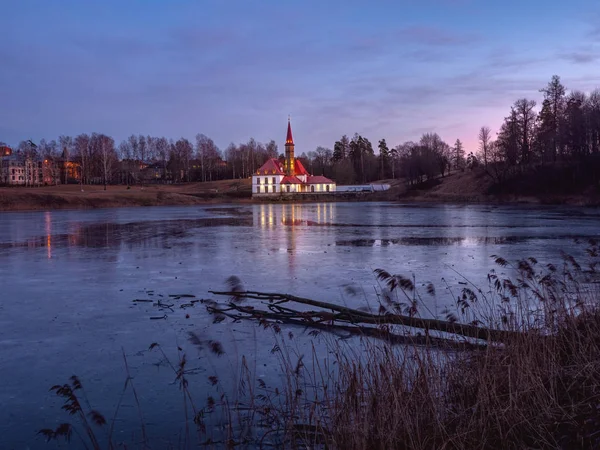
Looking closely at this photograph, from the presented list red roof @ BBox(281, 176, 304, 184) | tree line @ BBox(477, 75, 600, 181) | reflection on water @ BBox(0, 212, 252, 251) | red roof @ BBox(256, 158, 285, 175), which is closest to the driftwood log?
reflection on water @ BBox(0, 212, 252, 251)

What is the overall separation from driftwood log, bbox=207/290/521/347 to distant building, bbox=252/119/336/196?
375 feet

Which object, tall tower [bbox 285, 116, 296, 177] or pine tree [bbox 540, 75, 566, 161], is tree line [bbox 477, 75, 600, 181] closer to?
pine tree [bbox 540, 75, 566, 161]

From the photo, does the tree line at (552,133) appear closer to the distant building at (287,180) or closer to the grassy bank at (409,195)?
the grassy bank at (409,195)

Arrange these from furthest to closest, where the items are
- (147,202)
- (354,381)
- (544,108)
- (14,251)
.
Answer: (544,108)
(147,202)
(14,251)
(354,381)

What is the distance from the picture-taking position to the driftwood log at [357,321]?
7.54 meters

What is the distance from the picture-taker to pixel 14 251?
2266cm

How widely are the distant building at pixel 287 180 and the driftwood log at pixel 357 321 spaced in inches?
4497

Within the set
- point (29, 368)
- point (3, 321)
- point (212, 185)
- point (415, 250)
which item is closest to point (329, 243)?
point (415, 250)

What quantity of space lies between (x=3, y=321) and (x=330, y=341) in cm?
668

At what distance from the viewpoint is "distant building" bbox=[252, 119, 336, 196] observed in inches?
5113

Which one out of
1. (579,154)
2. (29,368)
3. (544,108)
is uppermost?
(544,108)

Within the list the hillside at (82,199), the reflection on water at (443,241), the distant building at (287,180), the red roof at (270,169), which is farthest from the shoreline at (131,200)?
the reflection on water at (443,241)

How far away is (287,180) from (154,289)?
395ft

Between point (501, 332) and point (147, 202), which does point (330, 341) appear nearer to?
point (501, 332)
